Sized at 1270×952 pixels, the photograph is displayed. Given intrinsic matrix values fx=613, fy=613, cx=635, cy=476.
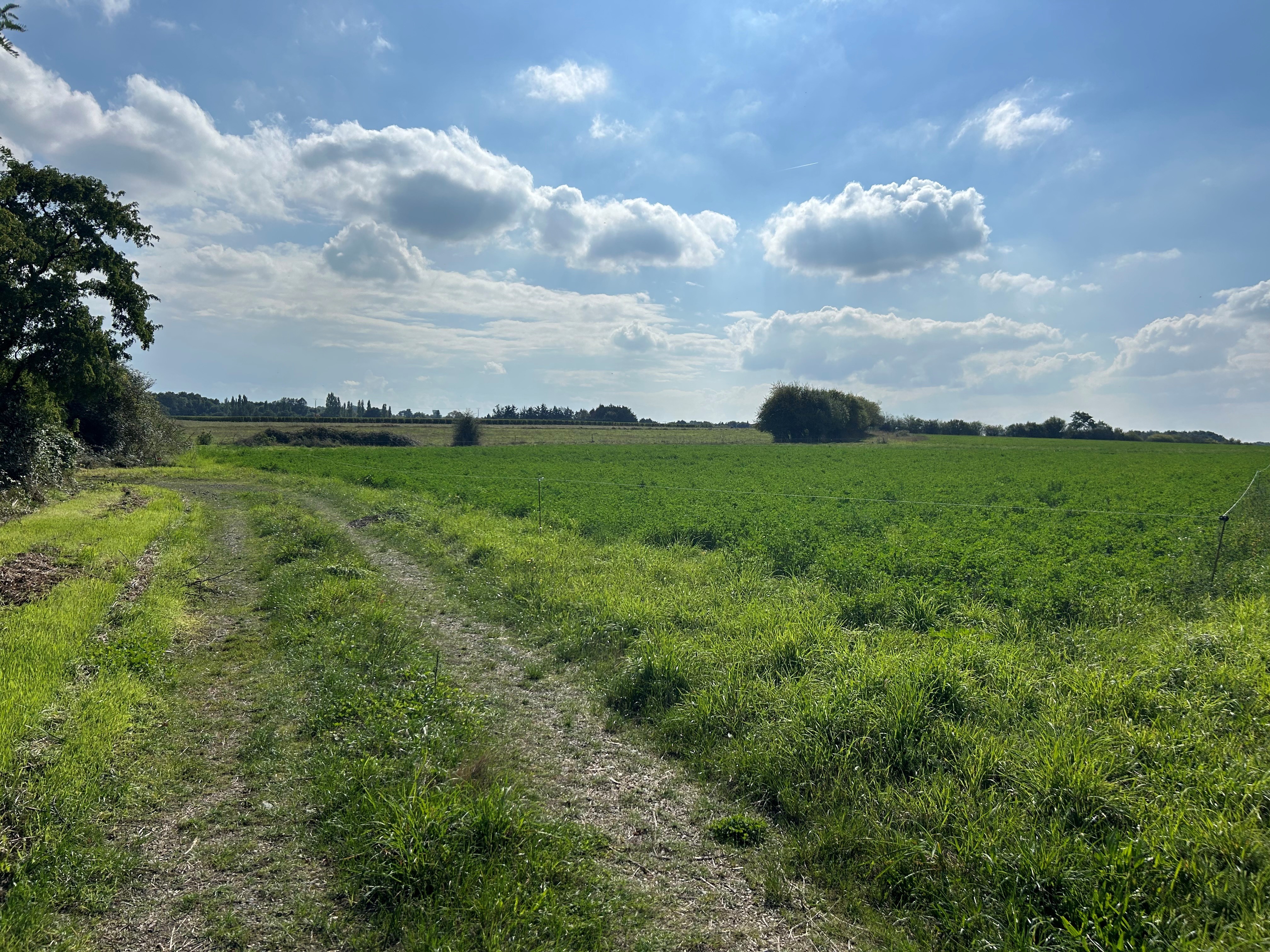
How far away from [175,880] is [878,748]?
5536 mm

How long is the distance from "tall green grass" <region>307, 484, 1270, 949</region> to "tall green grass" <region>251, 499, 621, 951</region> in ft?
5.73

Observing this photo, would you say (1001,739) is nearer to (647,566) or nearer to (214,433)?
(647,566)

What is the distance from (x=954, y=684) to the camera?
627cm

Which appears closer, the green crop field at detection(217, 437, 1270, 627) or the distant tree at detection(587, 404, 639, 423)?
the green crop field at detection(217, 437, 1270, 627)

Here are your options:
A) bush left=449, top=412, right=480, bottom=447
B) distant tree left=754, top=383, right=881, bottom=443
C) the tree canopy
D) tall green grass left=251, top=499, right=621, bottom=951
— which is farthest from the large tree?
distant tree left=754, top=383, right=881, bottom=443

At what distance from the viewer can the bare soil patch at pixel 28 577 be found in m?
9.45

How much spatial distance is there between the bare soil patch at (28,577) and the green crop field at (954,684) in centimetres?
647

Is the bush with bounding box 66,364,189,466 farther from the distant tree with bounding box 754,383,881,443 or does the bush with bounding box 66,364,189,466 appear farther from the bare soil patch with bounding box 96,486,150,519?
the distant tree with bounding box 754,383,881,443

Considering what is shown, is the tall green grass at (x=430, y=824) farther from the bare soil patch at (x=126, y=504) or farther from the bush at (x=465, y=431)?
the bush at (x=465, y=431)

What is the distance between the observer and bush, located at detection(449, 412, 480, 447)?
254 ft

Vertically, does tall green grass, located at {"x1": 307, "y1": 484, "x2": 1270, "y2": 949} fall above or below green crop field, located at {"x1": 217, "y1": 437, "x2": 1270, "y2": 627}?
below

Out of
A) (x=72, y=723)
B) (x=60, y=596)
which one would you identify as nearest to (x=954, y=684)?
(x=72, y=723)

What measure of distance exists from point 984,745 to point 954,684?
0.92 meters

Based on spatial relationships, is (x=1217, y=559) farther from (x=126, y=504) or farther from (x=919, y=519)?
(x=126, y=504)
